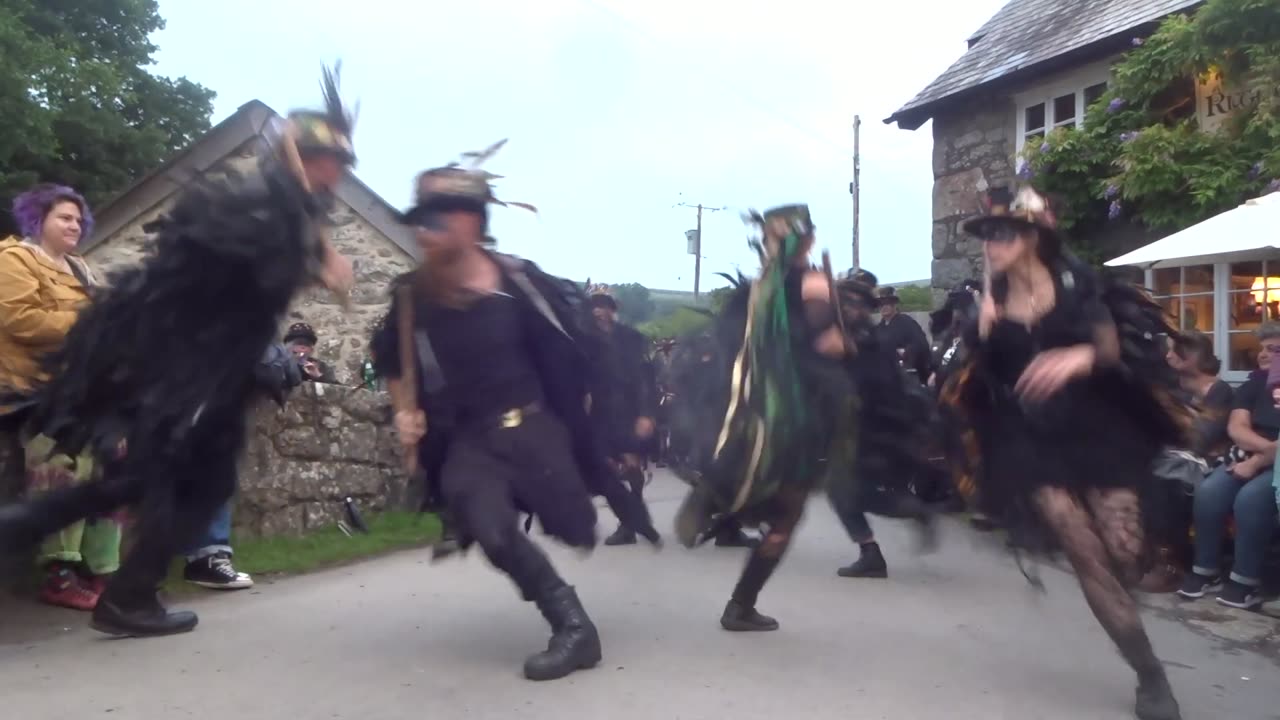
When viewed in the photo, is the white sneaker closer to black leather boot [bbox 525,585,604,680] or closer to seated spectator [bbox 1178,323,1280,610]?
seated spectator [bbox 1178,323,1280,610]

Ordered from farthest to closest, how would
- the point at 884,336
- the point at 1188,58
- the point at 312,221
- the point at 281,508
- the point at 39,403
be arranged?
the point at 1188,58 → the point at 281,508 → the point at 884,336 → the point at 39,403 → the point at 312,221

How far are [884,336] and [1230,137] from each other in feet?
21.8

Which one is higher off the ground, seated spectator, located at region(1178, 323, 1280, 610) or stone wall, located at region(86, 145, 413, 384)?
stone wall, located at region(86, 145, 413, 384)

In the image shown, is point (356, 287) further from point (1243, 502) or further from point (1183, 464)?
point (1243, 502)

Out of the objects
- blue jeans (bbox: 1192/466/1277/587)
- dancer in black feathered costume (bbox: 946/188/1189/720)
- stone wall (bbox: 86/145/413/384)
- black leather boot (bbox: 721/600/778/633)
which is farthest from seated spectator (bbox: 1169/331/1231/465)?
stone wall (bbox: 86/145/413/384)

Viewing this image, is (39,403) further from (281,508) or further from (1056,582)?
(1056,582)

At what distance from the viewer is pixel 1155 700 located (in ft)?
12.0

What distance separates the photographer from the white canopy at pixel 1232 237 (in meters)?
6.60

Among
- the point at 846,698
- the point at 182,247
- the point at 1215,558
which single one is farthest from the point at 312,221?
the point at 1215,558

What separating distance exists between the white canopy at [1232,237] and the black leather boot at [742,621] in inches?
151

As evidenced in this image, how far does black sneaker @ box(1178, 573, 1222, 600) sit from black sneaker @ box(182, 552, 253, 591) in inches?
189

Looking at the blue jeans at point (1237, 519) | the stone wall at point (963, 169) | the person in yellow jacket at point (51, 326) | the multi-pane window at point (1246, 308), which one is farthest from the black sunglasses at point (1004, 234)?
the stone wall at point (963, 169)

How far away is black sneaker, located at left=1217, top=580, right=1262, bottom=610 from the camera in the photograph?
558cm

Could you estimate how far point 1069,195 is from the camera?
1177 centimetres
